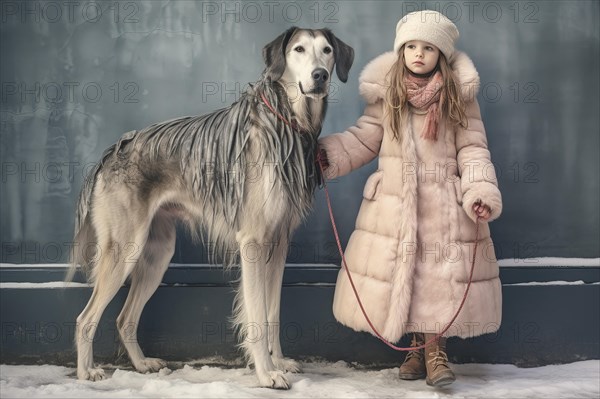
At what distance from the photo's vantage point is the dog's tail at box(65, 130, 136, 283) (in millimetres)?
3924

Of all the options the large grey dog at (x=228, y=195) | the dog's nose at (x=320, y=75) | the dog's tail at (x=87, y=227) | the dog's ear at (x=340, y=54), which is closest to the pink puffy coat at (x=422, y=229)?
the dog's ear at (x=340, y=54)

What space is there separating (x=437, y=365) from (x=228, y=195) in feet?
4.11

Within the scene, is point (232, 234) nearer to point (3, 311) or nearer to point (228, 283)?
point (228, 283)

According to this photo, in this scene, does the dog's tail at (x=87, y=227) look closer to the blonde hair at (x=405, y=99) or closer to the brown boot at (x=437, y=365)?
the blonde hair at (x=405, y=99)

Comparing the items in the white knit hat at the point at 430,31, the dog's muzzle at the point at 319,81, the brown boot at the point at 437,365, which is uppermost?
the white knit hat at the point at 430,31

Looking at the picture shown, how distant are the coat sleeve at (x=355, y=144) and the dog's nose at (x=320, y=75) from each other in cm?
41

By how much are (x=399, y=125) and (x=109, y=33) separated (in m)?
1.70

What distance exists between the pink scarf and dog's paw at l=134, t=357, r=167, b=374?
5.81ft

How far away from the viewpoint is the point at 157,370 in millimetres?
3973

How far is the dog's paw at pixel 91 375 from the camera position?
3756 mm

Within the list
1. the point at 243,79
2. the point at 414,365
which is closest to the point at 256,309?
the point at 414,365

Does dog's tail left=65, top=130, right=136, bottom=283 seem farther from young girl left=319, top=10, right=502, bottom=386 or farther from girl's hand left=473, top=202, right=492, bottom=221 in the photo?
girl's hand left=473, top=202, right=492, bottom=221

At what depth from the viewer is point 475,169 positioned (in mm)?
3570

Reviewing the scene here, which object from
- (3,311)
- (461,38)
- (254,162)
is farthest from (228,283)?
(461,38)
